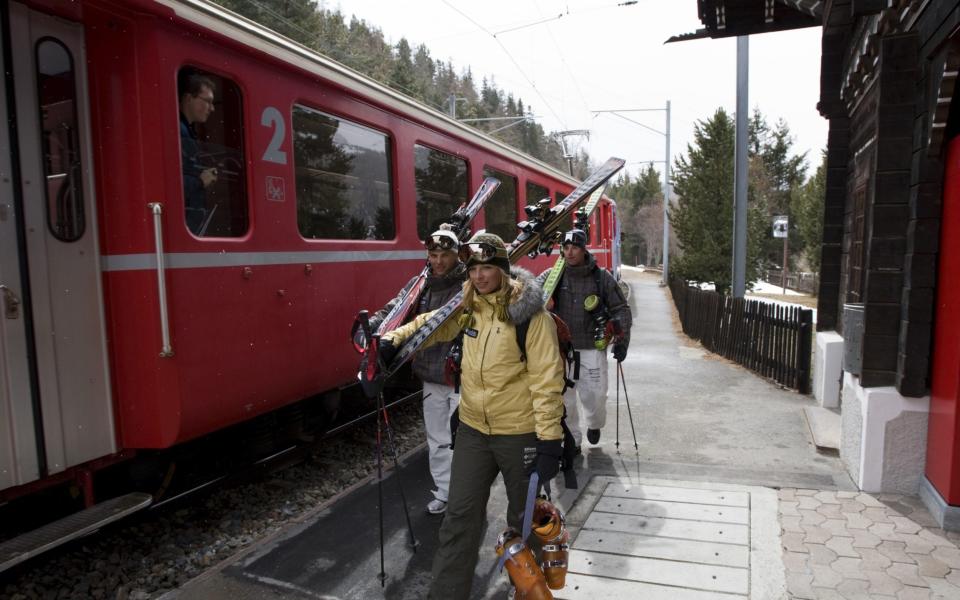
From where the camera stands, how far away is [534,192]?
31.9 ft

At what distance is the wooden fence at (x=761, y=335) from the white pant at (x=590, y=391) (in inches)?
142

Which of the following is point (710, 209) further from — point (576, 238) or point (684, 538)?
point (684, 538)

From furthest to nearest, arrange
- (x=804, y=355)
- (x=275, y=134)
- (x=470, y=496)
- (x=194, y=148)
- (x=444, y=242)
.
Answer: (x=804, y=355) < (x=275, y=134) < (x=444, y=242) < (x=194, y=148) < (x=470, y=496)

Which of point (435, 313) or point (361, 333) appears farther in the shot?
point (361, 333)

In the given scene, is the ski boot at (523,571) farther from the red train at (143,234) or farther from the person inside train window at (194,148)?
the person inside train window at (194,148)

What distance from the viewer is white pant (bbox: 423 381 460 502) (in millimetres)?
4180

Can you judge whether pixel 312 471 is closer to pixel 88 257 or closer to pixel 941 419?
pixel 88 257

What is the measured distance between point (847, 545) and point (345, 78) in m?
4.65

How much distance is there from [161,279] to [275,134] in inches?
54.0

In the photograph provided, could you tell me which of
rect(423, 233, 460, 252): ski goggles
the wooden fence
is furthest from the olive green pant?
the wooden fence

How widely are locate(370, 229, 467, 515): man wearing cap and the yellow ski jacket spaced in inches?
43.7

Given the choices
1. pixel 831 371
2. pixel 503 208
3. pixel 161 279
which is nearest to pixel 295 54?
pixel 161 279

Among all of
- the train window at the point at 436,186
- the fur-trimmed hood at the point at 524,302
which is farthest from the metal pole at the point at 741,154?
the fur-trimmed hood at the point at 524,302

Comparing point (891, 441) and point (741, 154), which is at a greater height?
point (741, 154)
